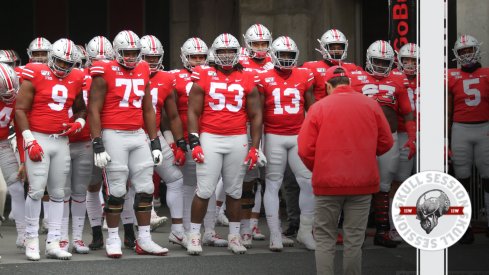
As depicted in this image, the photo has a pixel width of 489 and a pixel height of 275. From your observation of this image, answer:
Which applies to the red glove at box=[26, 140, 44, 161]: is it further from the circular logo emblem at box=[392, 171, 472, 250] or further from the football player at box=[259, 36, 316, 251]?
the circular logo emblem at box=[392, 171, 472, 250]

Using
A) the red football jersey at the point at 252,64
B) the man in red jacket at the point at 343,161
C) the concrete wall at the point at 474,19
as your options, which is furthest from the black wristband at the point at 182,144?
the concrete wall at the point at 474,19

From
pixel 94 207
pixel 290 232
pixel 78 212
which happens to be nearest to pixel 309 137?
pixel 78 212

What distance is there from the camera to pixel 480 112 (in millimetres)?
8891

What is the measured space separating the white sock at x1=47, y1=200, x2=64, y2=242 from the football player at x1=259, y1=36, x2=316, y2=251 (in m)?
1.76

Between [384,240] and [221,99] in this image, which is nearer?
[221,99]

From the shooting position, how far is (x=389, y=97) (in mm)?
8469

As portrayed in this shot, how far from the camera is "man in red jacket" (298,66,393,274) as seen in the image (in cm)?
573

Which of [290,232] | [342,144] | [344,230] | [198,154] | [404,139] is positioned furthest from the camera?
Answer: [290,232]

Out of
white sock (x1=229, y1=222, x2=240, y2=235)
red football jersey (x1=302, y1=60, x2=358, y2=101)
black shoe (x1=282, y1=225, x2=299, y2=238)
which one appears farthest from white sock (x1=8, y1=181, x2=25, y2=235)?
red football jersey (x1=302, y1=60, x2=358, y2=101)

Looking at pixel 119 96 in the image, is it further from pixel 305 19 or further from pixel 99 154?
pixel 305 19

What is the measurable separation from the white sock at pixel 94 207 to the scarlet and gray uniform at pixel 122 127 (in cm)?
62

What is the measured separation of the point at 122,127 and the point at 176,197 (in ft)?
3.35

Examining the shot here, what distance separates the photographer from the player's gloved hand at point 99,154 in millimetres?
7574

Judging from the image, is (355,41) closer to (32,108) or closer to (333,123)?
(32,108)
